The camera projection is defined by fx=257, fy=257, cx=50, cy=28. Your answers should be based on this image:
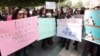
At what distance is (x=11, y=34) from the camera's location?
22.3 feet

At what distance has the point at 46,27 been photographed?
10211 mm

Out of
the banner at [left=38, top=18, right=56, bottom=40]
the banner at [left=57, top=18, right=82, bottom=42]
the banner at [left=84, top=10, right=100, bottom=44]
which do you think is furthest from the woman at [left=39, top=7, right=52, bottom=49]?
the banner at [left=84, top=10, right=100, bottom=44]

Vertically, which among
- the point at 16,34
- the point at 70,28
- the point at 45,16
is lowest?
the point at 70,28

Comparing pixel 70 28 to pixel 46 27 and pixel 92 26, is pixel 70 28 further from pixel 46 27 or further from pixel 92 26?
pixel 92 26

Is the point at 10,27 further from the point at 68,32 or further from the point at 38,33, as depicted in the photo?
the point at 68,32

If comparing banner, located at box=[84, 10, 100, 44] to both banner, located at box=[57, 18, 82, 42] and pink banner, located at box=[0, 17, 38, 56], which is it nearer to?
banner, located at box=[57, 18, 82, 42]

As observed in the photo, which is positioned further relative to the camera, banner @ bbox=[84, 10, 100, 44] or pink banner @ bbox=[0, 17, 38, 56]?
banner @ bbox=[84, 10, 100, 44]

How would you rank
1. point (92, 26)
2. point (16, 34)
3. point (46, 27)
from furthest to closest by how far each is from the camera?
point (46, 27)
point (92, 26)
point (16, 34)

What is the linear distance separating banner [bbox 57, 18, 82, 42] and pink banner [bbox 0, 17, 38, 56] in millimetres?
1555

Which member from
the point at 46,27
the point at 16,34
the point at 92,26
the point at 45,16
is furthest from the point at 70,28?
the point at 16,34

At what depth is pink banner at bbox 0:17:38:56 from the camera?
6.38 m

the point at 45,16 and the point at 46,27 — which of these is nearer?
the point at 46,27

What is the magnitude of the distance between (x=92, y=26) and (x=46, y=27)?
229 centimetres

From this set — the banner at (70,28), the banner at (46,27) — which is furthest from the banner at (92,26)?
the banner at (46,27)
